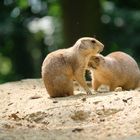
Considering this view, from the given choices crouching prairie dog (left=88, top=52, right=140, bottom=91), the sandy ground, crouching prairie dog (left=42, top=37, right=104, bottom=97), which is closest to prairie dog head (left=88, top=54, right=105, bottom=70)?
crouching prairie dog (left=88, top=52, right=140, bottom=91)

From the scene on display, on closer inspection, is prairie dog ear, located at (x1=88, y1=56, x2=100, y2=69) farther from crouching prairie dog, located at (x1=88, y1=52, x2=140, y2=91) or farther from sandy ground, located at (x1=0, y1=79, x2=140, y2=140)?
sandy ground, located at (x1=0, y1=79, x2=140, y2=140)

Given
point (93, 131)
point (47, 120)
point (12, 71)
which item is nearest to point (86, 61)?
point (47, 120)

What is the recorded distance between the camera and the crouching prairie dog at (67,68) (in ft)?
32.2

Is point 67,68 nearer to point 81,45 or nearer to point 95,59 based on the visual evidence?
point 81,45

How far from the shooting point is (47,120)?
8492mm

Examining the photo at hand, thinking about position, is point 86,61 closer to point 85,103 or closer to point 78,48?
point 78,48

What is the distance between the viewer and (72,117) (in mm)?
8461

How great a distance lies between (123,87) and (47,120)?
2.49 m

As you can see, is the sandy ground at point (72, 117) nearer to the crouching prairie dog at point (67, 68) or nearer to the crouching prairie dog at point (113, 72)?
the crouching prairie dog at point (67, 68)

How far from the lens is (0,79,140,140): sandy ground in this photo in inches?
285

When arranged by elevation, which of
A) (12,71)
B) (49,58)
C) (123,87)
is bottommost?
(12,71)

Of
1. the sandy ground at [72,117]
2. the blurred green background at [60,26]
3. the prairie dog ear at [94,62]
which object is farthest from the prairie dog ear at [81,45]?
the blurred green background at [60,26]

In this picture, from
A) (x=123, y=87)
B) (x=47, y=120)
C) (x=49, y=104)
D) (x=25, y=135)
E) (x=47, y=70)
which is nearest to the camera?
(x=25, y=135)

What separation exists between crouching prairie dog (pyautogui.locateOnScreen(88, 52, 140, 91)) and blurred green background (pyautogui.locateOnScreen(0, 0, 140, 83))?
5.34 metres
